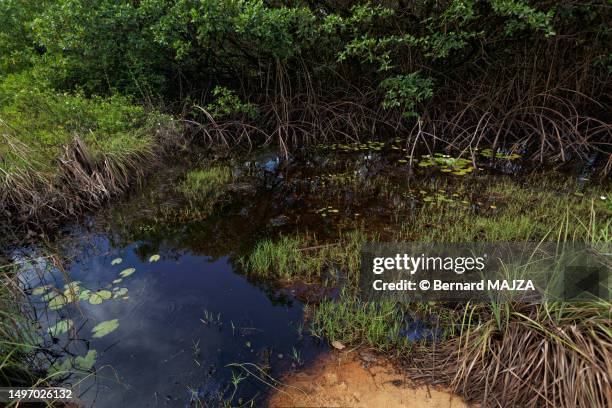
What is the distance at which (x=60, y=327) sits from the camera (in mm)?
2623

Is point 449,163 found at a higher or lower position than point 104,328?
higher

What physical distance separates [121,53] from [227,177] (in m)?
3.53

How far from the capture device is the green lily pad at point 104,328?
8.53ft

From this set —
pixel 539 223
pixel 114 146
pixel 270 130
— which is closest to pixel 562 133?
pixel 539 223

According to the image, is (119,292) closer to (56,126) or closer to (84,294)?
(84,294)

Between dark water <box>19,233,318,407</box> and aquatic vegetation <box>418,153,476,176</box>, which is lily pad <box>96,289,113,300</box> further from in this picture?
aquatic vegetation <box>418,153,476,176</box>

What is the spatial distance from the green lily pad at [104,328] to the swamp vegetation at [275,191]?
0.01 metres

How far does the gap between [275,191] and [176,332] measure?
115 inches

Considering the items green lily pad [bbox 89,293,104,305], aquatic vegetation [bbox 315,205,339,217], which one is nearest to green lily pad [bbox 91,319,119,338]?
green lily pad [bbox 89,293,104,305]

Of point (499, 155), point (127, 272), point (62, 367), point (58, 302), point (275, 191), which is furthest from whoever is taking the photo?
point (499, 155)

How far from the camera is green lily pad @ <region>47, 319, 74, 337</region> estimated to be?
101 inches

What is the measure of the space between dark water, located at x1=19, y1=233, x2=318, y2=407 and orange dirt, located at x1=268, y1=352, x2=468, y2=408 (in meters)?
0.14

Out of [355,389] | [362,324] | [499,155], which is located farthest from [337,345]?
[499,155]

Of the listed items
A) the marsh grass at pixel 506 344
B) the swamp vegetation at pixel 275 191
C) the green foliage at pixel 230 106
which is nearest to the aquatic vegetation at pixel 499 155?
the swamp vegetation at pixel 275 191
